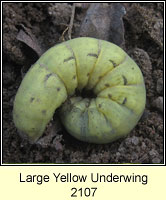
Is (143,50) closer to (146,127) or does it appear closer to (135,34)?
(135,34)

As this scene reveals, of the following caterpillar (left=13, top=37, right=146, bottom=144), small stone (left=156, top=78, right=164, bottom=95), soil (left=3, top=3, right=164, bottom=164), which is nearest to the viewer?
caterpillar (left=13, top=37, right=146, bottom=144)

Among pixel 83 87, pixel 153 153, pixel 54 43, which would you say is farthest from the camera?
pixel 54 43

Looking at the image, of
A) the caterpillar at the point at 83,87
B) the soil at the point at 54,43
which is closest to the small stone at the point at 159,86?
the soil at the point at 54,43

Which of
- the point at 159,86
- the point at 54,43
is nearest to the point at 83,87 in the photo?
the point at 54,43

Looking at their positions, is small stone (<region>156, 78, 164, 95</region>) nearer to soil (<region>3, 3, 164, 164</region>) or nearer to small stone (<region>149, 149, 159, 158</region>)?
soil (<region>3, 3, 164, 164</region>)

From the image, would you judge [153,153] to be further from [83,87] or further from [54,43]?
[54,43]

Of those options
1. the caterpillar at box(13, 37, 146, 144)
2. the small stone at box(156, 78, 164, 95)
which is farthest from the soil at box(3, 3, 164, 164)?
the caterpillar at box(13, 37, 146, 144)

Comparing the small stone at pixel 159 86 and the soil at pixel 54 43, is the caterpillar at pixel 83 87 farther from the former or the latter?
the small stone at pixel 159 86
